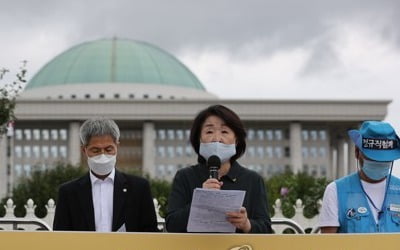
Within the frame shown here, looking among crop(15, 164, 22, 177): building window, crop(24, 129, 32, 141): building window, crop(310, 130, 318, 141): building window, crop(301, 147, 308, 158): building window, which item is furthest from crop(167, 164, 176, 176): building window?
crop(15, 164, 22, 177): building window

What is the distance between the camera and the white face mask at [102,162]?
5.30m

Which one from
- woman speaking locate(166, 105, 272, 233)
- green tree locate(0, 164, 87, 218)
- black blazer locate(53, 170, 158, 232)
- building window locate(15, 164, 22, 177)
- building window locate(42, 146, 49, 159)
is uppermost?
woman speaking locate(166, 105, 272, 233)

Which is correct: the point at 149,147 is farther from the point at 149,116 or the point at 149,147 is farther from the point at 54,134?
the point at 54,134

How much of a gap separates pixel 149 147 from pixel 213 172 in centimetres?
8174

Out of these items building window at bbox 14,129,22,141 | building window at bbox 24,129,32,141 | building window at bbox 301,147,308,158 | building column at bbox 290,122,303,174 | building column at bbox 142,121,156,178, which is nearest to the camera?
building column at bbox 142,121,156,178

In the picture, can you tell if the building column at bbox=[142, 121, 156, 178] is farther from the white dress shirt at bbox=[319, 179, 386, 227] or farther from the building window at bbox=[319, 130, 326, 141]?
the white dress shirt at bbox=[319, 179, 386, 227]

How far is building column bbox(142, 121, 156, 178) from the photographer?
8475 cm

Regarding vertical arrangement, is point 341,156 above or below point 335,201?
below

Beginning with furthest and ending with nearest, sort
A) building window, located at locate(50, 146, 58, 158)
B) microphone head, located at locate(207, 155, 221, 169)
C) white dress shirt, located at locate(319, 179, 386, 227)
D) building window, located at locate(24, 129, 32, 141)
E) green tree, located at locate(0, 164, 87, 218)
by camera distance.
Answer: building window, located at locate(50, 146, 58, 158) → building window, located at locate(24, 129, 32, 141) → green tree, located at locate(0, 164, 87, 218) → white dress shirt, located at locate(319, 179, 386, 227) → microphone head, located at locate(207, 155, 221, 169)

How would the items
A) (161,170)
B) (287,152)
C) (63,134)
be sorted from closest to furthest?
(63,134)
(161,170)
(287,152)

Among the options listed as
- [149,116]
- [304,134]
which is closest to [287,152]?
[304,134]

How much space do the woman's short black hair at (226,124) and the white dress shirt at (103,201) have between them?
Answer: 563mm

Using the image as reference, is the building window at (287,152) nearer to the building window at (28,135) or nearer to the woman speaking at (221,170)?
the building window at (28,135)

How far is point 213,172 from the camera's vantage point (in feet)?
15.6
